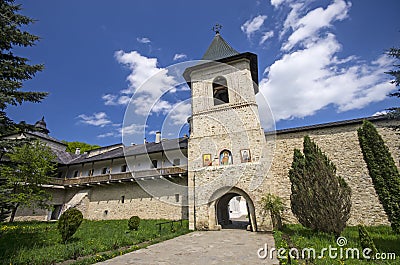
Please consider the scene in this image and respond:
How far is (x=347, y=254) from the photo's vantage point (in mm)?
5570

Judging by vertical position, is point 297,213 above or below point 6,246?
above

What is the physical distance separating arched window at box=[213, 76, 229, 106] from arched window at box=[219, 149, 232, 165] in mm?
3877

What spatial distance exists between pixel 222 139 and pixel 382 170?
315 inches

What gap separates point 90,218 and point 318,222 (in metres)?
17.9

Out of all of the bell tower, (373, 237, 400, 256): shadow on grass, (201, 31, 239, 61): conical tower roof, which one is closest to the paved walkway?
(373, 237, 400, 256): shadow on grass

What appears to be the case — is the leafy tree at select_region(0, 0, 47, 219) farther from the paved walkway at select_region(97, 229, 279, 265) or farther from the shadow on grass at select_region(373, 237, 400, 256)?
→ the shadow on grass at select_region(373, 237, 400, 256)

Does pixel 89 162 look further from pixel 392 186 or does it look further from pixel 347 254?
pixel 392 186

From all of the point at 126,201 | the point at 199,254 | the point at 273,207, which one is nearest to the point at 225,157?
the point at 273,207

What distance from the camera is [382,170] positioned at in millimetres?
9633

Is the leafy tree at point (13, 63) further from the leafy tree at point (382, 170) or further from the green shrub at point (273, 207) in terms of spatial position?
the leafy tree at point (382, 170)

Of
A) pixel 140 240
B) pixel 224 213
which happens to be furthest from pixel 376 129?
pixel 140 240

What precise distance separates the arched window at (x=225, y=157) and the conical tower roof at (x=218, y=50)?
Result: 271 inches

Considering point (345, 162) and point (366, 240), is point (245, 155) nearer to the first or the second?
→ point (345, 162)

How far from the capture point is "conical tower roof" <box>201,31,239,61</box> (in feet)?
48.3
